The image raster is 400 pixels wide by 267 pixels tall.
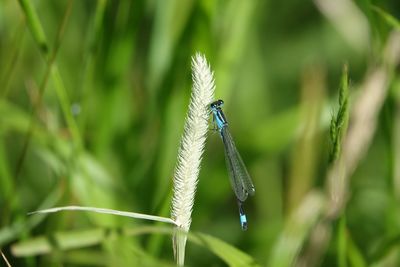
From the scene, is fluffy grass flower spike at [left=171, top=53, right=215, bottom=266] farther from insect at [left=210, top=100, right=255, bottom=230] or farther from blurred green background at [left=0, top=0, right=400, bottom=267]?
insect at [left=210, top=100, right=255, bottom=230]

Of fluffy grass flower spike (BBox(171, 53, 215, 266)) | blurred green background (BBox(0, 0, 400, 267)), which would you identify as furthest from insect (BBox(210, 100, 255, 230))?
fluffy grass flower spike (BBox(171, 53, 215, 266))

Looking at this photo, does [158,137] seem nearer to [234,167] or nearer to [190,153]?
[234,167]

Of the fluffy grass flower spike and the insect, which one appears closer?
the fluffy grass flower spike

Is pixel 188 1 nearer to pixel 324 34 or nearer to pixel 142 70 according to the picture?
pixel 142 70

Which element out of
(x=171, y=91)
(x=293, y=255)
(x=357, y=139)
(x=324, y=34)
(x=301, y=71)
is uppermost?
(x=324, y=34)

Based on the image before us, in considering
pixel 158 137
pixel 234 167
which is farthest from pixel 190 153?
pixel 158 137

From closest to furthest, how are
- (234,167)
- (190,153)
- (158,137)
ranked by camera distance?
(190,153) < (234,167) < (158,137)

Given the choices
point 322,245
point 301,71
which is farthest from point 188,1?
point 322,245

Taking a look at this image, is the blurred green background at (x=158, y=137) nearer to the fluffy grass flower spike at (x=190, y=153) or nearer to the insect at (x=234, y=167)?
the insect at (x=234, y=167)
